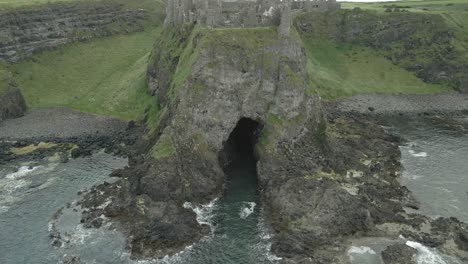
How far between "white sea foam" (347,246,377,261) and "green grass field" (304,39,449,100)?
7388 centimetres

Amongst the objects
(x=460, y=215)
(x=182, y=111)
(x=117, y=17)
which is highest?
(x=117, y=17)

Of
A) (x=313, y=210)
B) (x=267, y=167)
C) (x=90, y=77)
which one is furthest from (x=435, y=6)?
(x=313, y=210)

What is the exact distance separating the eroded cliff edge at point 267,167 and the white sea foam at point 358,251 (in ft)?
4.26

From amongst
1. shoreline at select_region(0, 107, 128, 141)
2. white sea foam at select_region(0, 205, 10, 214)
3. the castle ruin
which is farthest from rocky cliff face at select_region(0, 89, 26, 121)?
the castle ruin

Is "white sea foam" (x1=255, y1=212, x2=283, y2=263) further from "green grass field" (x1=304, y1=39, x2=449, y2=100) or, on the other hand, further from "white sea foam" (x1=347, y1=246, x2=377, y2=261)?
"green grass field" (x1=304, y1=39, x2=449, y2=100)

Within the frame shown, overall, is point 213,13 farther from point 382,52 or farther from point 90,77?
point 382,52

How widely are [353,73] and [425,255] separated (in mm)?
94132

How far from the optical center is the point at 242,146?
9550cm

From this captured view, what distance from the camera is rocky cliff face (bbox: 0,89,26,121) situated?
114994 mm

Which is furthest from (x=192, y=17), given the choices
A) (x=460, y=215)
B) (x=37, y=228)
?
(x=460, y=215)

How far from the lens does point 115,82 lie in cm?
13350

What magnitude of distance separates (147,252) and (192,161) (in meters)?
21.7

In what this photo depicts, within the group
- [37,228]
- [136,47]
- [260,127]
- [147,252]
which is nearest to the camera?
[147,252]

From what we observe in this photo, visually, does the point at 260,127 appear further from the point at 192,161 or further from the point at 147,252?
the point at 147,252
